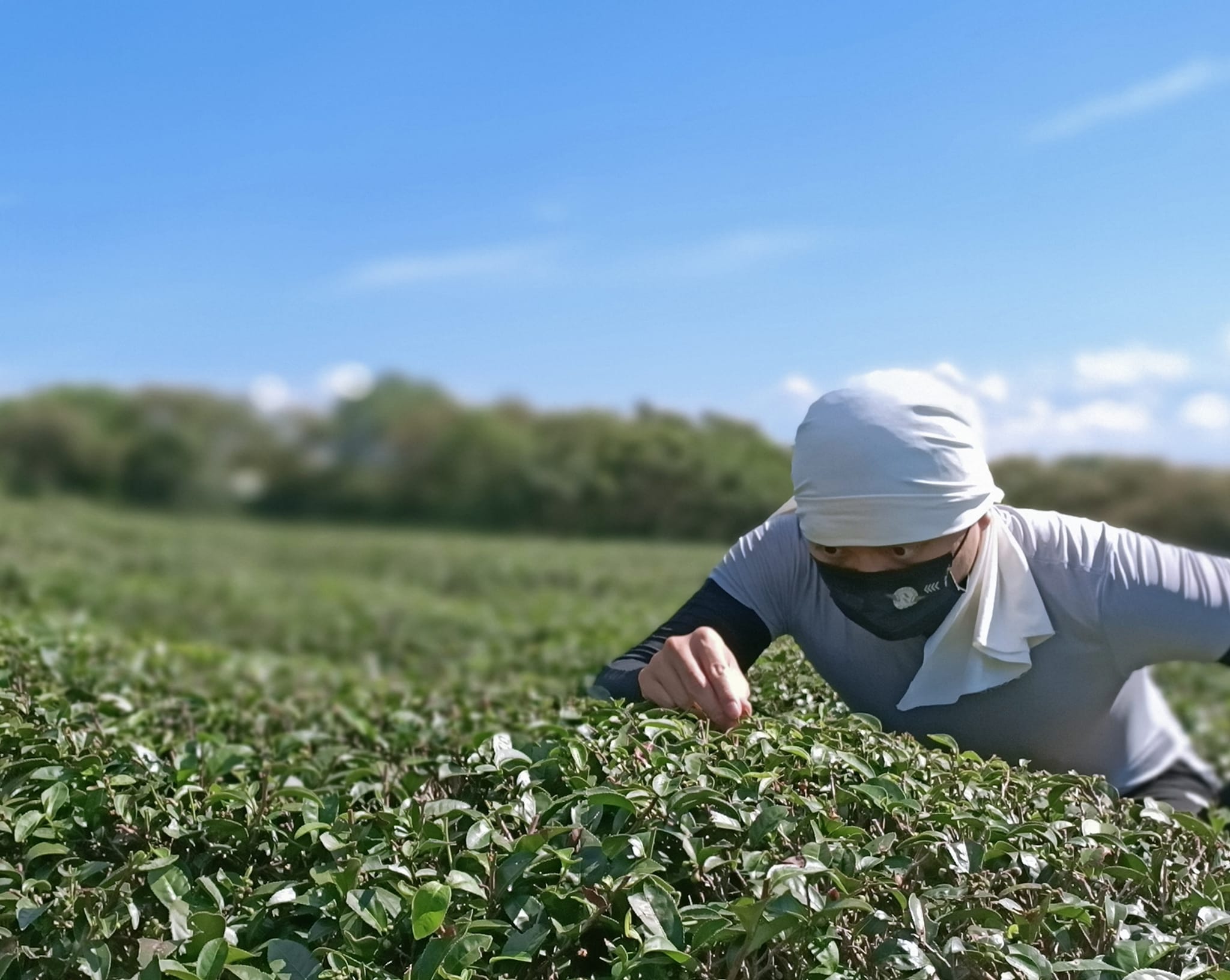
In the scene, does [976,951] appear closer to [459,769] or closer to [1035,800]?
[1035,800]

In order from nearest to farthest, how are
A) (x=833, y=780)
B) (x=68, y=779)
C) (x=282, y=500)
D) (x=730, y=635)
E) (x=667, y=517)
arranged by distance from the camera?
(x=833, y=780) < (x=68, y=779) < (x=730, y=635) < (x=667, y=517) < (x=282, y=500)

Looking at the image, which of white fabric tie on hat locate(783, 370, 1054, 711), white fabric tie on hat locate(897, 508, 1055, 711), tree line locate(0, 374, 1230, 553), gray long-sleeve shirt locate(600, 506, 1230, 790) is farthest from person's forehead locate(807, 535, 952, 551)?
tree line locate(0, 374, 1230, 553)

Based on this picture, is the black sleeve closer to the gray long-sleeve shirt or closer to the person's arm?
the gray long-sleeve shirt

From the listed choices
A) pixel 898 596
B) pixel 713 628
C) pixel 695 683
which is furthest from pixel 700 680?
pixel 898 596

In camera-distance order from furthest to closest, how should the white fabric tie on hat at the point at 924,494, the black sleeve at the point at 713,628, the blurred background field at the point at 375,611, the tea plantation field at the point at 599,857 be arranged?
the blurred background field at the point at 375,611
the black sleeve at the point at 713,628
the white fabric tie on hat at the point at 924,494
the tea plantation field at the point at 599,857

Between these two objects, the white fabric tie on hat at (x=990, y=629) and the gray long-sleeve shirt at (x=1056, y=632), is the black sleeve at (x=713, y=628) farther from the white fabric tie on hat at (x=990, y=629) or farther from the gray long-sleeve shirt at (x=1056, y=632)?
the white fabric tie on hat at (x=990, y=629)

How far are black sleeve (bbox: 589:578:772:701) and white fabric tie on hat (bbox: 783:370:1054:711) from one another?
34cm

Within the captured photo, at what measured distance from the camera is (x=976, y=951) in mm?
1729

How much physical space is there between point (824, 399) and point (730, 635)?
1.82 ft

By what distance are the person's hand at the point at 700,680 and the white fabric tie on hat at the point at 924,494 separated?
0.94ft

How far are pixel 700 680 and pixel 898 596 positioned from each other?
1.31 ft

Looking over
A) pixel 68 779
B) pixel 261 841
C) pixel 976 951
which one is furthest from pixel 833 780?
pixel 68 779

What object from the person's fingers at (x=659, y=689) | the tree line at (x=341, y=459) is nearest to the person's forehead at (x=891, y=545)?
the person's fingers at (x=659, y=689)

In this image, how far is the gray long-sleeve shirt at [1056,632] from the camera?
243cm
